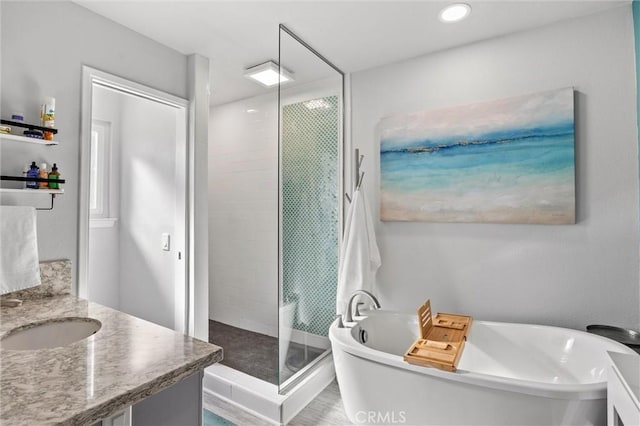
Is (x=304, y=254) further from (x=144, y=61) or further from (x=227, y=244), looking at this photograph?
(x=144, y=61)

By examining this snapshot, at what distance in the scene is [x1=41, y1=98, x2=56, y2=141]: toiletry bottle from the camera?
61.2 inches

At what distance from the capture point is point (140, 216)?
2.80m

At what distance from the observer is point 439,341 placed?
1.86 metres

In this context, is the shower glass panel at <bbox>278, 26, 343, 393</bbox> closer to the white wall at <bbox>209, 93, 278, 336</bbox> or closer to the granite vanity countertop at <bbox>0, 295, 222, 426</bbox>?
the white wall at <bbox>209, 93, 278, 336</bbox>

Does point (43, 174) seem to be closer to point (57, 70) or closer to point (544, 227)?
point (57, 70)

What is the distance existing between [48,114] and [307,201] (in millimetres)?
1564

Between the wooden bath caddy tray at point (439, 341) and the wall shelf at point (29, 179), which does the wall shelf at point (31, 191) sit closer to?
the wall shelf at point (29, 179)

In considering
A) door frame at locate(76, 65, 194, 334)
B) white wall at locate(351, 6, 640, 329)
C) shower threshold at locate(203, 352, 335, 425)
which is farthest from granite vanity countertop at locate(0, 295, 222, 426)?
white wall at locate(351, 6, 640, 329)

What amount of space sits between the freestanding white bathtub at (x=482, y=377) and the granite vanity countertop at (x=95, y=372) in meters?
0.98

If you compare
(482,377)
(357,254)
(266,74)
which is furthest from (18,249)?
(482,377)

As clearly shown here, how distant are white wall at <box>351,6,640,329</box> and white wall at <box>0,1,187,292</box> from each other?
1.92m

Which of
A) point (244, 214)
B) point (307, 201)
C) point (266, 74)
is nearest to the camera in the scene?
point (307, 201)

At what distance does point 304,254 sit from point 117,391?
1716 mm

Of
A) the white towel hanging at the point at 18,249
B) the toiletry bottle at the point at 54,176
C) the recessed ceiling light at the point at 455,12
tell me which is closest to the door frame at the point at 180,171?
the toiletry bottle at the point at 54,176
